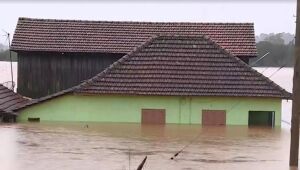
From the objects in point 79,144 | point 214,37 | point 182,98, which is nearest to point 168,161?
point 79,144

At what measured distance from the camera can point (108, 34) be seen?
33.2 m

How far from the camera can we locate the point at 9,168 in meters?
14.0

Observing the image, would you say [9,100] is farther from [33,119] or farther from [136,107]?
[136,107]

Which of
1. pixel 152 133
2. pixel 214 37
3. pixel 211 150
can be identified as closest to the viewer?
pixel 211 150

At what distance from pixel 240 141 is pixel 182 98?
662cm

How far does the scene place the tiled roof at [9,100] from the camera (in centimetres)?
2802

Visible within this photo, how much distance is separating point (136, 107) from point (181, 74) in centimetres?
282

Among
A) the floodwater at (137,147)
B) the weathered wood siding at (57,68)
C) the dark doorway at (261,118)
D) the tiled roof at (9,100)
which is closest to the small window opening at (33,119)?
the tiled roof at (9,100)

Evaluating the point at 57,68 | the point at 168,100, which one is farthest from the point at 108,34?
the point at 168,100

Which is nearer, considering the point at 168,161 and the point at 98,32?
the point at 168,161

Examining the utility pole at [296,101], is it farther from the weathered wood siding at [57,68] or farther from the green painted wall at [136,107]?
the weathered wood siding at [57,68]

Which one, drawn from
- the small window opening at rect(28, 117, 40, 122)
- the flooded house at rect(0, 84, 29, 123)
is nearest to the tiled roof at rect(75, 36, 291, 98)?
the small window opening at rect(28, 117, 40, 122)

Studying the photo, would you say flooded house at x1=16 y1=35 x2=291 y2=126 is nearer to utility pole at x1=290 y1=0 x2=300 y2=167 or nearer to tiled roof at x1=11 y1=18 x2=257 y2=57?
tiled roof at x1=11 y1=18 x2=257 y2=57

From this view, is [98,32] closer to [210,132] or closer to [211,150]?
[210,132]
